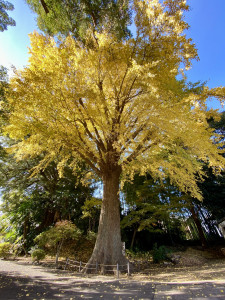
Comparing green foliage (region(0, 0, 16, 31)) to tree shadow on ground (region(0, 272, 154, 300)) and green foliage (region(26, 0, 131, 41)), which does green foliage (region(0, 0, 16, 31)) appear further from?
tree shadow on ground (region(0, 272, 154, 300))

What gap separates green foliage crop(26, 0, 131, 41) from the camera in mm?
5281

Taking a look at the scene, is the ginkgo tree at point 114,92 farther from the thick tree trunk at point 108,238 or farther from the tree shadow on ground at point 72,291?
the tree shadow on ground at point 72,291

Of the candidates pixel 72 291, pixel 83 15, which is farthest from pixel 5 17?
pixel 72 291

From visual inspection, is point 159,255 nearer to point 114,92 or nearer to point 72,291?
point 72,291

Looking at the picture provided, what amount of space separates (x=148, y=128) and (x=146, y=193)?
6.27m

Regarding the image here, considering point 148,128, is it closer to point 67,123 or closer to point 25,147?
point 67,123

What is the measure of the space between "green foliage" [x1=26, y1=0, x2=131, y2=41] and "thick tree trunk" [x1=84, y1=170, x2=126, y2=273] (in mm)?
5806

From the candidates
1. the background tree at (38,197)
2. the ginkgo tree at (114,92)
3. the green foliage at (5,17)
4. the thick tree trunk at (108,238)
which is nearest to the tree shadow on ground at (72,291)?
the thick tree trunk at (108,238)

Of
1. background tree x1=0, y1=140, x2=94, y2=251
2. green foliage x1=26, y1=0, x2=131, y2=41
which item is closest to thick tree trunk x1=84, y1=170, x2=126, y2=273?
green foliage x1=26, y1=0, x2=131, y2=41

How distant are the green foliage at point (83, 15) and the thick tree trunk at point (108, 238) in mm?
5806

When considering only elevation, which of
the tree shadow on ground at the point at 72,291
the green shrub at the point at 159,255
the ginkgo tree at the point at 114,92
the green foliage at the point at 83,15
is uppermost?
the green foliage at the point at 83,15

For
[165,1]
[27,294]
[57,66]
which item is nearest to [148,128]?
[57,66]

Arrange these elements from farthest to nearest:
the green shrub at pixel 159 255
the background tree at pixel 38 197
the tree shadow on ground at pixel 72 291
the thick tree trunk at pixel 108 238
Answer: the background tree at pixel 38 197, the green shrub at pixel 159 255, the thick tree trunk at pixel 108 238, the tree shadow on ground at pixel 72 291

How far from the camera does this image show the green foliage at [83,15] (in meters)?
5.28
